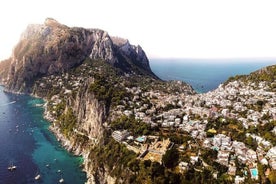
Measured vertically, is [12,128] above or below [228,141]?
below

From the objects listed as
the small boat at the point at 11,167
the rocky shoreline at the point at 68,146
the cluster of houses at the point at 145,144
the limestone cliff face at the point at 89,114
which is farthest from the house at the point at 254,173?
the small boat at the point at 11,167

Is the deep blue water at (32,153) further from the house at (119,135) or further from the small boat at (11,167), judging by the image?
the house at (119,135)

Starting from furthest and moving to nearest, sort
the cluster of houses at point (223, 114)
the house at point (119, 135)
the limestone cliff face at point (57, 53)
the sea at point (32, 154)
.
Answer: the limestone cliff face at point (57, 53), the house at point (119, 135), the sea at point (32, 154), the cluster of houses at point (223, 114)

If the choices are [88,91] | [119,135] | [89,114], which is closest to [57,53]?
[88,91]

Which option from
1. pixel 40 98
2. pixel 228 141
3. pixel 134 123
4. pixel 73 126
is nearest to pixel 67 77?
pixel 40 98

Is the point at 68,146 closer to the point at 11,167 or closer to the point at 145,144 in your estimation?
the point at 11,167

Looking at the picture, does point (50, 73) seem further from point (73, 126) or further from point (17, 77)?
point (73, 126)
